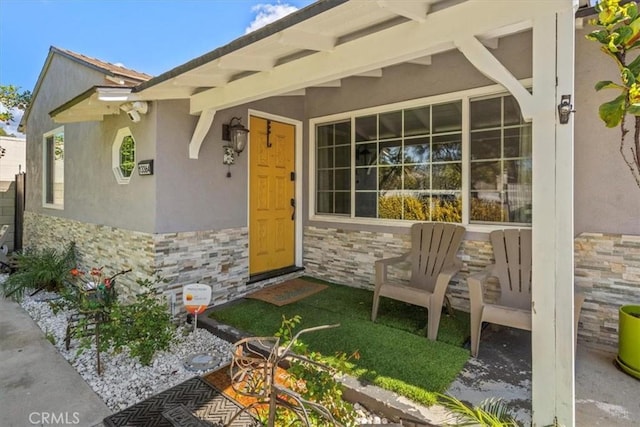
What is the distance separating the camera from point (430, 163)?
409 centimetres

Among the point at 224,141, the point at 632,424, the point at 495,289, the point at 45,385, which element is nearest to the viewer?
the point at 632,424

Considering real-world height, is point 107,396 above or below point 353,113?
below

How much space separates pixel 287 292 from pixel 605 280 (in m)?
3.33

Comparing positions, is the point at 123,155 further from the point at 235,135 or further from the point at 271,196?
the point at 271,196

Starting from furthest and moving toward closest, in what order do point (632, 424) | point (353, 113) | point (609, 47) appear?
point (353, 113) < point (609, 47) < point (632, 424)

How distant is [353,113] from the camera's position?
468 cm

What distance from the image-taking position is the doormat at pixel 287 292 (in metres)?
4.12

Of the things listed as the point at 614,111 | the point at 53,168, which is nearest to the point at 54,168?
the point at 53,168

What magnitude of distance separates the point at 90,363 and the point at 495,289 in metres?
3.99

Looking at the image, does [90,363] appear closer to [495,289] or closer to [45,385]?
[45,385]

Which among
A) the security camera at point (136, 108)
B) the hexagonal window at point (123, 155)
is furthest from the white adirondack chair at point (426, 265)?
the hexagonal window at point (123, 155)

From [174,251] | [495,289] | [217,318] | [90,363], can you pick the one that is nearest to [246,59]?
[174,251]

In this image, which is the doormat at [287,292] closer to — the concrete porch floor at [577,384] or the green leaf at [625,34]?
the concrete porch floor at [577,384]

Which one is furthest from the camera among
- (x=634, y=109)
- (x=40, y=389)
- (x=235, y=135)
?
(x=235, y=135)
